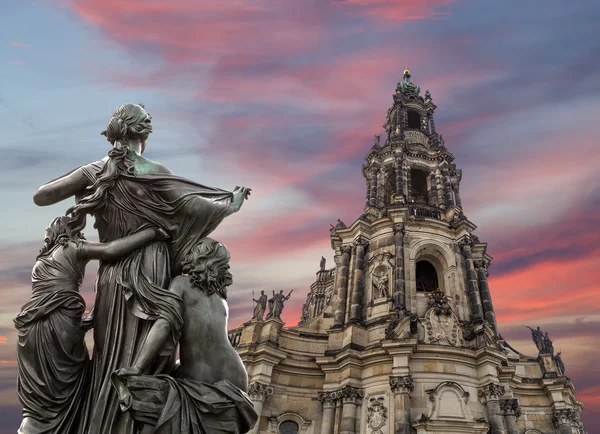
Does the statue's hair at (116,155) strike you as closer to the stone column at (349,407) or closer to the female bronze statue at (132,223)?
the female bronze statue at (132,223)

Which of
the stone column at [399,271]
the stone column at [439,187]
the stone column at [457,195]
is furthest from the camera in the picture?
the stone column at [457,195]

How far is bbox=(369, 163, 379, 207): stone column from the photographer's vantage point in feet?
95.8

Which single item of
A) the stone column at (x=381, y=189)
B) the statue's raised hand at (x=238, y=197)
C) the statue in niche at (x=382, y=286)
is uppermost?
the stone column at (x=381, y=189)

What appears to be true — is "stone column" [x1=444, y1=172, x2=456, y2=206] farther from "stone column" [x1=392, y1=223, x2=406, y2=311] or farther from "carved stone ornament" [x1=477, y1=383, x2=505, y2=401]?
"carved stone ornament" [x1=477, y1=383, x2=505, y2=401]

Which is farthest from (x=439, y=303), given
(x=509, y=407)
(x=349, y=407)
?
(x=349, y=407)

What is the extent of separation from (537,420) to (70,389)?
28.3 metres

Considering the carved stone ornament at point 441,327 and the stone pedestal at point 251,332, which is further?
the stone pedestal at point 251,332

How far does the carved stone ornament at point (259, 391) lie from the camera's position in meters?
20.3

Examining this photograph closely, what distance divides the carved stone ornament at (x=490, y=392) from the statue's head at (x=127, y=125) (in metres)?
20.1

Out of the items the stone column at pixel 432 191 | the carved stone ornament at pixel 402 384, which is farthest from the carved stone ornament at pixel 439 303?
the stone column at pixel 432 191

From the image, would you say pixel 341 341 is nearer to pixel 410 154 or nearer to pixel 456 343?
pixel 456 343

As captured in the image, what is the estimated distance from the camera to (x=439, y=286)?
25688 mm

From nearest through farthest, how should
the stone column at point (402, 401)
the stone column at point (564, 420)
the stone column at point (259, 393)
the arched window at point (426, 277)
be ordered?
the stone column at point (402, 401) → the stone column at point (259, 393) → the stone column at point (564, 420) → the arched window at point (426, 277)

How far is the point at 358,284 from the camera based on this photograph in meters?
24.1
